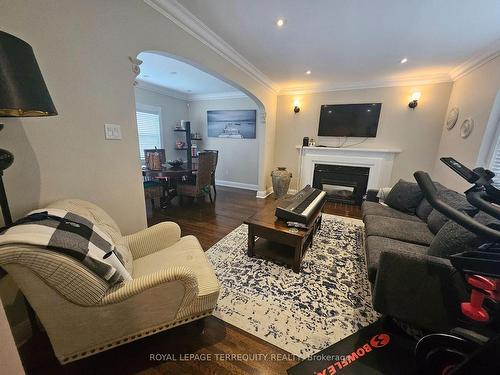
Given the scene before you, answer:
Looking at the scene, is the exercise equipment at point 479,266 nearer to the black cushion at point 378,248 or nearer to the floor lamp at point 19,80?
the black cushion at point 378,248

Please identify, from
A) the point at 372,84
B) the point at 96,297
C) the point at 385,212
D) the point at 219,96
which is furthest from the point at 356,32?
the point at 219,96

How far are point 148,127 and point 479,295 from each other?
5.35 m

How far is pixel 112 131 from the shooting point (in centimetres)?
156

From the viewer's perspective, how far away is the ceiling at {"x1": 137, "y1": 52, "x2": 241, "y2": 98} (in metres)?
3.05

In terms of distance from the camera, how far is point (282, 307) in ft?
5.11

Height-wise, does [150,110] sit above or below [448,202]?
above

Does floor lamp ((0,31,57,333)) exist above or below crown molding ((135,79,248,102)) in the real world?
below

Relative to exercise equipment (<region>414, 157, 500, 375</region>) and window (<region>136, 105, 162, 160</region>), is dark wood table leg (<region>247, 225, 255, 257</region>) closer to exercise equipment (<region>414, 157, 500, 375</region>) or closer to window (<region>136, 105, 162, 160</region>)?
exercise equipment (<region>414, 157, 500, 375</region>)

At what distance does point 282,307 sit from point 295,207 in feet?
3.13

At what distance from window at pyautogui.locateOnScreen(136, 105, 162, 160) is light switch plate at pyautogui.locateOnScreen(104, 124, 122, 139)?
3.15 m

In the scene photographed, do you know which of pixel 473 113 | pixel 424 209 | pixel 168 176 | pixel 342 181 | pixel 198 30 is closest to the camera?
pixel 198 30

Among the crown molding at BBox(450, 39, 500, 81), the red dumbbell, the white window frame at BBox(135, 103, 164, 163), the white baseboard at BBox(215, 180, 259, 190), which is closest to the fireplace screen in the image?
the white baseboard at BBox(215, 180, 259, 190)

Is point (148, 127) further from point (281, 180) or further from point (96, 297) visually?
point (96, 297)

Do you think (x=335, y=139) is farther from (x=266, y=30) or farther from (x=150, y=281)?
(x=150, y=281)
